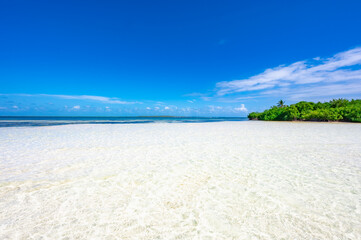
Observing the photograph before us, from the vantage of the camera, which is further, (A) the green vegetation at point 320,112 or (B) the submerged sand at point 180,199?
(A) the green vegetation at point 320,112

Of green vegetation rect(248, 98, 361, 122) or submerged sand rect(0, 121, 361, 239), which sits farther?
green vegetation rect(248, 98, 361, 122)

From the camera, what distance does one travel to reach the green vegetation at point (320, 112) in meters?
29.6

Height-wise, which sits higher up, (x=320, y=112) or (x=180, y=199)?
(x=320, y=112)

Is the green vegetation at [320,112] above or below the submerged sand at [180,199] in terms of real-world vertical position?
above

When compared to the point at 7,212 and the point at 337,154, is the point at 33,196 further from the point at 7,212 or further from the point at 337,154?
the point at 337,154

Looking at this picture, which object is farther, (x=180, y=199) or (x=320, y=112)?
(x=320, y=112)

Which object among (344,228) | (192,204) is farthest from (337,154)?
(192,204)

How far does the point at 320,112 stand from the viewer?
103ft

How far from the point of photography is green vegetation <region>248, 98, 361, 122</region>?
97.1 feet

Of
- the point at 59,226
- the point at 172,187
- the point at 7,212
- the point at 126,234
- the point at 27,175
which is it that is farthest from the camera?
the point at 27,175

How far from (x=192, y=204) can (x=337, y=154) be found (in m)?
6.58

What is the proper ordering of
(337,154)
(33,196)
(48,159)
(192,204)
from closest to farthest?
(192,204) < (33,196) < (48,159) < (337,154)

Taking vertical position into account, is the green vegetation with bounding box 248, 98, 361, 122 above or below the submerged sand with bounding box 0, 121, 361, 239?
above

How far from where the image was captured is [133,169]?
16.0 feet
